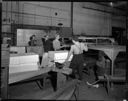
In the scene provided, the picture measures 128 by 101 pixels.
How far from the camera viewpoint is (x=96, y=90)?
3.96m

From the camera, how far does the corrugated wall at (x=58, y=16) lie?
7.24 metres

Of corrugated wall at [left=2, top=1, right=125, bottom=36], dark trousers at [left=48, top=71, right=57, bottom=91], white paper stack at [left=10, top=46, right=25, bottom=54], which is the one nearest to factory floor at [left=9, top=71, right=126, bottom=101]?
dark trousers at [left=48, top=71, right=57, bottom=91]

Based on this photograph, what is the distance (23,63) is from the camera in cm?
343

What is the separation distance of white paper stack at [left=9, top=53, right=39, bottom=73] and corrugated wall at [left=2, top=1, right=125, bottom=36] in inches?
159

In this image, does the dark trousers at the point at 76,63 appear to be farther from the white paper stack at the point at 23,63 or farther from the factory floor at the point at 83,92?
the white paper stack at the point at 23,63

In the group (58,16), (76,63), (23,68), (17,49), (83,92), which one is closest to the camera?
(23,68)

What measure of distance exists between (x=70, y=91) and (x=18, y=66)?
135cm

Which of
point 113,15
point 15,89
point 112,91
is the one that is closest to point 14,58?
point 15,89

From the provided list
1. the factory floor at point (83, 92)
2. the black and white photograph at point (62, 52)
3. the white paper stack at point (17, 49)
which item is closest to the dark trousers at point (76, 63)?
the black and white photograph at point (62, 52)

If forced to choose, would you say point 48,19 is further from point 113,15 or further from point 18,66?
point 113,15

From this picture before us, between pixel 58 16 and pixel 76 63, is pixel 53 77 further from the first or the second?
pixel 58 16

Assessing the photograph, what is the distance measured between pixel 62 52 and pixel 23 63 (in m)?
1.40

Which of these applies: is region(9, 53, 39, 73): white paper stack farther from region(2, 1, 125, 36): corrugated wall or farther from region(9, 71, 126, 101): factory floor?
region(2, 1, 125, 36): corrugated wall

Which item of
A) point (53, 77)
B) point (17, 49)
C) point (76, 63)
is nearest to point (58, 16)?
point (17, 49)
